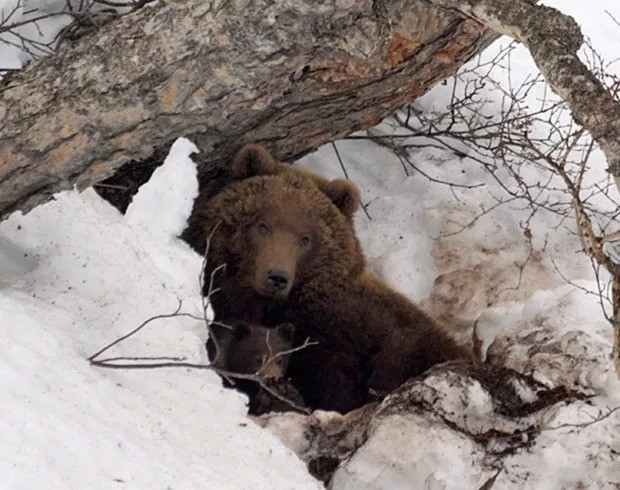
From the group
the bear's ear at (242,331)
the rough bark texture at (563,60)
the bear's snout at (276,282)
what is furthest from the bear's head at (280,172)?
the rough bark texture at (563,60)

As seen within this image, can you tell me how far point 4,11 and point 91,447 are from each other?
4230 mm

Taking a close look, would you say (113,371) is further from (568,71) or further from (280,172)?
(280,172)

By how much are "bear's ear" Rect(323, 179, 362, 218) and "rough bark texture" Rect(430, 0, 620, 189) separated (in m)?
2.33

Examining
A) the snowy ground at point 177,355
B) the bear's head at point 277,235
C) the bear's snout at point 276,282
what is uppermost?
the bear's head at point 277,235

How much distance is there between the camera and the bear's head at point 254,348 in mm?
5730

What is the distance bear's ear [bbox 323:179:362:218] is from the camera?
6430mm

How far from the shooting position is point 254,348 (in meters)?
5.80

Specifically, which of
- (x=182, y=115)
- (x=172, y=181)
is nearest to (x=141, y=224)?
(x=172, y=181)

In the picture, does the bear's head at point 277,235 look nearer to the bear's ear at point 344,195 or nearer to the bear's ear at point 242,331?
the bear's ear at point 344,195

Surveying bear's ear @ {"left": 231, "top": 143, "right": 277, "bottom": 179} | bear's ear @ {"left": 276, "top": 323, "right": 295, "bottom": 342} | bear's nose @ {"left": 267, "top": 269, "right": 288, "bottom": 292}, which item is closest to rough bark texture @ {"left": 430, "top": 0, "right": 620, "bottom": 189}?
bear's ear @ {"left": 231, "top": 143, "right": 277, "bottom": 179}

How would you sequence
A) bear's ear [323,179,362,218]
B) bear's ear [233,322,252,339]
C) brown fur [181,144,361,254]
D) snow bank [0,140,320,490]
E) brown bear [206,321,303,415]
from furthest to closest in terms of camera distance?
bear's ear [323,179,362,218] < brown fur [181,144,361,254] < bear's ear [233,322,252,339] < brown bear [206,321,303,415] < snow bank [0,140,320,490]

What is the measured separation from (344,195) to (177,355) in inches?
87.5

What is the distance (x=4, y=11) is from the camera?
6812 millimetres

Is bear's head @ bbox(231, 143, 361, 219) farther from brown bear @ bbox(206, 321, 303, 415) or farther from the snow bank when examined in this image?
brown bear @ bbox(206, 321, 303, 415)
